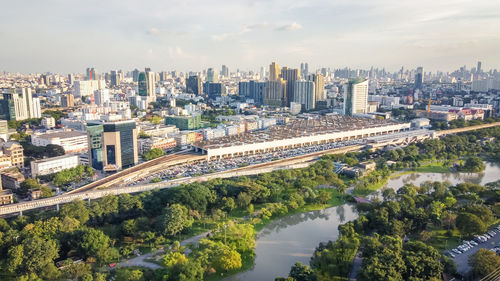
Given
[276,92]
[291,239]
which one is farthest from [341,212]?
[276,92]

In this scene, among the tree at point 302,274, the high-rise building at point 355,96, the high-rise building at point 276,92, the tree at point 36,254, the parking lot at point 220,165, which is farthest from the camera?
the high-rise building at point 276,92

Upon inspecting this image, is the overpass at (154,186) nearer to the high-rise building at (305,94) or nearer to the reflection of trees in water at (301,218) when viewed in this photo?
the reflection of trees in water at (301,218)

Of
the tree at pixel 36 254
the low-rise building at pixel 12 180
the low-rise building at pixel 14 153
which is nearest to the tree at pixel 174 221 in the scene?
the tree at pixel 36 254

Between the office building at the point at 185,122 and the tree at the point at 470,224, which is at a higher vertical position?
the office building at the point at 185,122

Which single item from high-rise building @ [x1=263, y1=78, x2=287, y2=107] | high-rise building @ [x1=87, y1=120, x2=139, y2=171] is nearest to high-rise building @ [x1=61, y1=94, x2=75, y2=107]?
high-rise building @ [x1=263, y1=78, x2=287, y2=107]

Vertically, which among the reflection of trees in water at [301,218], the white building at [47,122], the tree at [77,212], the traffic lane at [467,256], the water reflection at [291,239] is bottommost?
the water reflection at [291,239]

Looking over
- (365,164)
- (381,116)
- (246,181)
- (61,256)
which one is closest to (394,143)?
(365,164)

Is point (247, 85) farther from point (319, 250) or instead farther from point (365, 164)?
point (319, 250)
